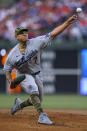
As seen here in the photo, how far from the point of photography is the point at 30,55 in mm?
6109

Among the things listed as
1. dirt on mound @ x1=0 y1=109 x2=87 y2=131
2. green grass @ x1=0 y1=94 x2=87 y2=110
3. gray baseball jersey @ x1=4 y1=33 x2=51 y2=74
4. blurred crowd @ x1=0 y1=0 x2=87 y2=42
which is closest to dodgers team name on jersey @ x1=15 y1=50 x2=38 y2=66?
gray baseball jersey @ x1=4 y1=33 x2=51 y2=74

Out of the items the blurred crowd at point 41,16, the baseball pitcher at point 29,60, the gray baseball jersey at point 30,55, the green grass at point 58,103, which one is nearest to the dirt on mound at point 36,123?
the baseball pitcher at point 29,60

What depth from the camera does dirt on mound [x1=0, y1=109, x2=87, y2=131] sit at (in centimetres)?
550

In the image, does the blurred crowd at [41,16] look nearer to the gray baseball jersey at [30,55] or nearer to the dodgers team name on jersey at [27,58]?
the gray baseball jersey at [30,55]

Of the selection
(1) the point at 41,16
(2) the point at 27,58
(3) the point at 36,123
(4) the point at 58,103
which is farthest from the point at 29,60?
(1) the point at 41,16

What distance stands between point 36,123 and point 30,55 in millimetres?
972

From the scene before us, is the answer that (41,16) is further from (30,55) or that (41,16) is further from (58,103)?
(30,55)

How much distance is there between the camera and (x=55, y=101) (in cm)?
Answer: 1200

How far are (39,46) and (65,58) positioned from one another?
8396mm

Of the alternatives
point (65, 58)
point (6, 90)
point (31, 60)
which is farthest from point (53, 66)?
point (31, 60)

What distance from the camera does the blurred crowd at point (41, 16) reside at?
14.6 meters

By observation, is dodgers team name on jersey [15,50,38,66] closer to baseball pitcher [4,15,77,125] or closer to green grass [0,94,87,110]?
baseball pitcher [4,15,77,125]

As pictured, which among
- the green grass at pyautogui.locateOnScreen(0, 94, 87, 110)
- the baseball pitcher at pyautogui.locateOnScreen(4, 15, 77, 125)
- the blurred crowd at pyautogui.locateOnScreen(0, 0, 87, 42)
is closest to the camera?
the baseball pitcher at pyautogui.locateOnScreen(4, 15, 77, 125)

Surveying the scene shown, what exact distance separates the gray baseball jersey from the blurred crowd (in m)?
8.23
